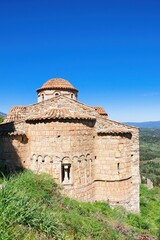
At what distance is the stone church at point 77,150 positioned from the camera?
12789mm

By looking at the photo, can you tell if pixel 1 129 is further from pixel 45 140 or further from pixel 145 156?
pixel 145 156

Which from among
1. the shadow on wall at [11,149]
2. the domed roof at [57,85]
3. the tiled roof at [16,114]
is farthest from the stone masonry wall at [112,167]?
the domed roof at [57,85]

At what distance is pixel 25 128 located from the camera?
14.2 m

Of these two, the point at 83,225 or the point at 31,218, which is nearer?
the point at 31,218

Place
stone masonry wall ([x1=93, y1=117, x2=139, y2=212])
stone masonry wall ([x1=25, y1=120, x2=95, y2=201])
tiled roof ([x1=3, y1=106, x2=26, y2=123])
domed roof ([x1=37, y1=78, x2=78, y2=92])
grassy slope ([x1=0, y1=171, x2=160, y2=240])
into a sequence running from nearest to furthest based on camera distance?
grassy slope ([x1=0, y1=171, x2=160, y2=240])
stone masonry wall ([x1=25, y1=120, x2=95, y2=201])
stone masonry wall ([x1=93, y1=117, x2=139, y2=212])
tiled roof ([x1=3, y1=106, x2=26, y2=123])
domed roof ([x1=37, y1=78, x2=78, y2=92])

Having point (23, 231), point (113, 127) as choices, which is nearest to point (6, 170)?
point (113, 127)

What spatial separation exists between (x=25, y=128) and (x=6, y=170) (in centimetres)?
259

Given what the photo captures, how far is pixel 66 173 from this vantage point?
12.9m

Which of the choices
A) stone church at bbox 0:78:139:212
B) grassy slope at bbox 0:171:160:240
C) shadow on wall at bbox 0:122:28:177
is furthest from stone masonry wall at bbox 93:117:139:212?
shadow on wall at bbox 0:122:28:177

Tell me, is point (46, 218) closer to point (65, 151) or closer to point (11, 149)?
point (65, 151)

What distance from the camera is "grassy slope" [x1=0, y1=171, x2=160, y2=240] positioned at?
5668mm

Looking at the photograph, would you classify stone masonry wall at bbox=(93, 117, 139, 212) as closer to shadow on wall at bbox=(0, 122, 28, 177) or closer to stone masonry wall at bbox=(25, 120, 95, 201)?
stone masonry wall at bbox=(25, 120, 95, 201)

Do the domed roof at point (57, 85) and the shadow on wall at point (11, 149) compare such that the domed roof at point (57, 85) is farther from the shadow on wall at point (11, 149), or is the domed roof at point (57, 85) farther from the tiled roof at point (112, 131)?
the tiled roof at point (112, 131)

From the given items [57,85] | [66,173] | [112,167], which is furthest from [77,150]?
[57,85]
